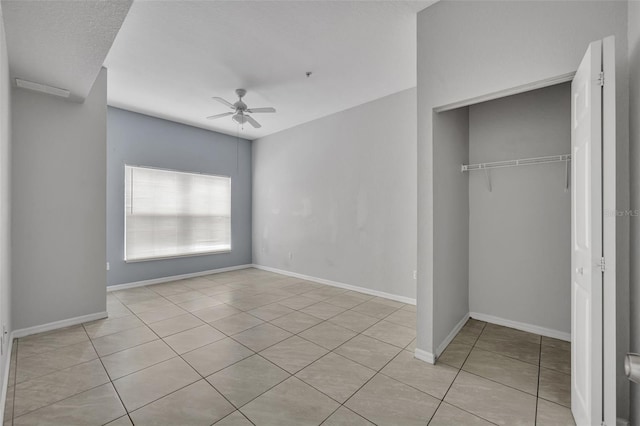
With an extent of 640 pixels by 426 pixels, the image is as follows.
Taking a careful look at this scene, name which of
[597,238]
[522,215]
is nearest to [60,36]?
[597,238]

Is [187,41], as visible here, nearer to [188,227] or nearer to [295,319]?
[295,319]

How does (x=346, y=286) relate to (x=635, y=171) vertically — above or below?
below

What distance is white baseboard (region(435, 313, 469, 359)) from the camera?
8.13 feet

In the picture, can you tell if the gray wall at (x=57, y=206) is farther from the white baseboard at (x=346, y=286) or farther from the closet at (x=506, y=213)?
the closet at (x=506, y=213)

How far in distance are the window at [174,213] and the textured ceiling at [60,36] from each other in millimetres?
2381

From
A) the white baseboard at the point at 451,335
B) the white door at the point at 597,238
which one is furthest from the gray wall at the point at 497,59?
the white door at the point at 597,238

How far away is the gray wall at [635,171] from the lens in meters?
1.50

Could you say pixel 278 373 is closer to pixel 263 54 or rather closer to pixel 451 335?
pixel 451 335

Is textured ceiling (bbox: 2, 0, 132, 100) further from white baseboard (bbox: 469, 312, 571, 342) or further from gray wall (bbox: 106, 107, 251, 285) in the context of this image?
white baseboard (bbox: 469, 312, 571, 342)

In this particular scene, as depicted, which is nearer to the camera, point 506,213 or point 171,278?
point 506,213

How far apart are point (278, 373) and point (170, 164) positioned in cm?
443

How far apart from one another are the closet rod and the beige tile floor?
5.64 feet

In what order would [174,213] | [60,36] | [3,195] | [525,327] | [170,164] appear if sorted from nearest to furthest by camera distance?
[60,36] → [3,195] → [525,327] → [170,164] → [174,213]

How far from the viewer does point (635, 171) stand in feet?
5.02
